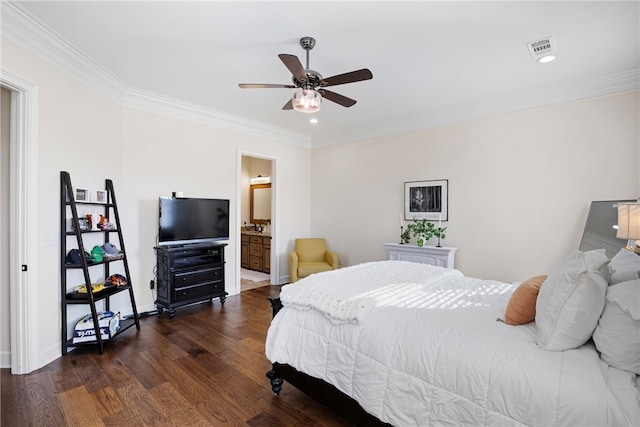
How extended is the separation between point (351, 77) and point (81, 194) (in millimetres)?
2861

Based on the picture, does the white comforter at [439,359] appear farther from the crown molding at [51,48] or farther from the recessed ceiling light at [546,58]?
the crown molding at [51,48]

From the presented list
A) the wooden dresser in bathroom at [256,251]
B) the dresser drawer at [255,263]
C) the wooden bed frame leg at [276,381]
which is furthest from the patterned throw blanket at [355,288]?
the dresser drawer at [255,263]

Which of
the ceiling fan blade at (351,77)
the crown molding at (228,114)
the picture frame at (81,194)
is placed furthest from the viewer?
the picture frame at (81,194)

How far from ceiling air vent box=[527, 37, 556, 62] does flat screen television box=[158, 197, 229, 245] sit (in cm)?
395

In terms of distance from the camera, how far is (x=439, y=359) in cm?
145

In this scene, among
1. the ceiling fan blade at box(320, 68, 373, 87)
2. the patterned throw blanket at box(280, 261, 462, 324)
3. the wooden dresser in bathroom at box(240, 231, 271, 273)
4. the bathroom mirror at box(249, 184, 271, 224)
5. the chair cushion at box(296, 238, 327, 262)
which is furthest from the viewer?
the bathroom mirror at box(249, 184, 271, 224)

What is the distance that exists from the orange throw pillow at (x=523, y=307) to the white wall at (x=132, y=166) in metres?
3.55

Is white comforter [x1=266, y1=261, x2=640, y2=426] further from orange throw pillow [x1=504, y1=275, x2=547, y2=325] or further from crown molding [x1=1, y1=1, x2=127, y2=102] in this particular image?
crown molding [x1=1, y1=1, x2=127, y2=102]

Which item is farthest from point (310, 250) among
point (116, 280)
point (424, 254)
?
point (116, 280)

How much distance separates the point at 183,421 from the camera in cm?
198

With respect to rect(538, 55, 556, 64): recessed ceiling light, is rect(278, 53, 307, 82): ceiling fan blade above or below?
below

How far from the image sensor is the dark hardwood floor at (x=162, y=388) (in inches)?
79.2

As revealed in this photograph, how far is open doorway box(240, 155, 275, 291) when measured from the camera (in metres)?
6.45

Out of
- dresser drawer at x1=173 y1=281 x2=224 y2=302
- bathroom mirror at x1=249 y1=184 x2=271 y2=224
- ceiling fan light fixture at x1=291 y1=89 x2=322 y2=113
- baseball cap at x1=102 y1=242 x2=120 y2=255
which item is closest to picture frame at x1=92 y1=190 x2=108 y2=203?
baseball cap at x1=102 y1=242 x2=120 y2=255
